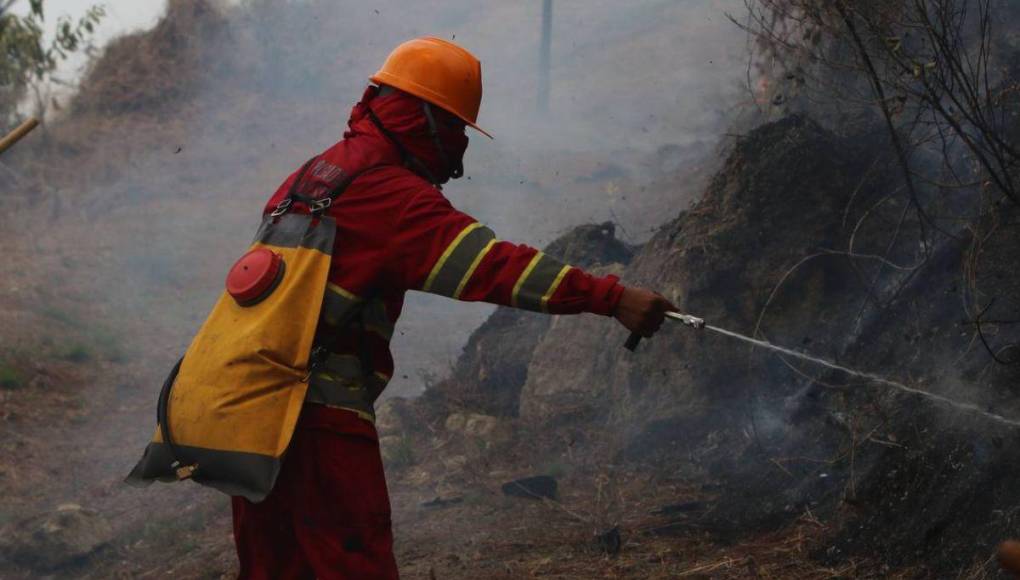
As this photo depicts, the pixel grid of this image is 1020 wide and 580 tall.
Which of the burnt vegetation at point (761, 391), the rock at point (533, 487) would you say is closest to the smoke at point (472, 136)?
the burnt vegetation at point (761, 391)

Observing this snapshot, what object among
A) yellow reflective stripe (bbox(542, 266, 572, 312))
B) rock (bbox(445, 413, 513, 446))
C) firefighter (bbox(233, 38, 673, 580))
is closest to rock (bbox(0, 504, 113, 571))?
rock (bbox(445, 413, 513, 446))

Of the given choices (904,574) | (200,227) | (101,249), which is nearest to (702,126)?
(200,227)

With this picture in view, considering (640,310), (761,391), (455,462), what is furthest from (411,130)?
(455,462)

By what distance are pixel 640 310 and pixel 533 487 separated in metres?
3.49

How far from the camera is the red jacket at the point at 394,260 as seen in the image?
2721 millimetres

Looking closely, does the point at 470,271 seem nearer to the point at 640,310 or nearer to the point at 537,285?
the point at 537,285

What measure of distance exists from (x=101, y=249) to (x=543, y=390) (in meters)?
10.5

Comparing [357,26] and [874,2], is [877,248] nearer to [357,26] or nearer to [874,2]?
[874,2]

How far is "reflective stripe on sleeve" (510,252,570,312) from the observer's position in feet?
8.87

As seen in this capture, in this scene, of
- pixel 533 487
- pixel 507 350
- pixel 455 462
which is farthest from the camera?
pixel 507 350

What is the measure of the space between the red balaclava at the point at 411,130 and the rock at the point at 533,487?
3241 mm

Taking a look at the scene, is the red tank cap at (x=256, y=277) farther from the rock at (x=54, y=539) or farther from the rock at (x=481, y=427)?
the rock at (x=481, y=427)

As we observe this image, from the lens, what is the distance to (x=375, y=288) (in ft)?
Answer: 9.36

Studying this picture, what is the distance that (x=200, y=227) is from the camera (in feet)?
55.4
